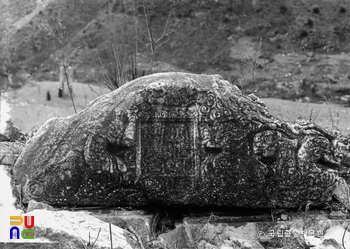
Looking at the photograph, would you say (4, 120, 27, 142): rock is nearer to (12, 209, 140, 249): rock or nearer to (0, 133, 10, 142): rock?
(0, 133, 10, 142): rock

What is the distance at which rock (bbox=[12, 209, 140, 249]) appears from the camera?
3570 millimetres

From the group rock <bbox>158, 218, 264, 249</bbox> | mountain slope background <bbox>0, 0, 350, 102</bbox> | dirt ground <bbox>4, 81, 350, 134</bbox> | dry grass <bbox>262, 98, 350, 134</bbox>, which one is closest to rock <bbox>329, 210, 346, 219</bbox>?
rock <bbox>158, 218, 264, 249</bbox>

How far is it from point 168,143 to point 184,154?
0.19 m

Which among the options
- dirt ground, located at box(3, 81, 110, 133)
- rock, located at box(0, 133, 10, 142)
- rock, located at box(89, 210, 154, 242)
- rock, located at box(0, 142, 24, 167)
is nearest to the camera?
rock, located at box(89, 210, 154, 242)

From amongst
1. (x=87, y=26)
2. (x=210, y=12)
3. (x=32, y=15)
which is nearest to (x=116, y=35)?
(x=87, y=26)

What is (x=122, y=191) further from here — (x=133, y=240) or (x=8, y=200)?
(x=8, y=200)

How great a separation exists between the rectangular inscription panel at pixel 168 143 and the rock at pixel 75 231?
83 centimetres

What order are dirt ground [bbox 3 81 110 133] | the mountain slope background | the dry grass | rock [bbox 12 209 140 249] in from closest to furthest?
rock [bbox 12 209 140 249]
dirt ground [bbox 3 81 110 133]
the dry grass
the mountain slope background

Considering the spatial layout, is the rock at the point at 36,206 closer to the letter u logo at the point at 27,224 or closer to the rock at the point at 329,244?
the letter u logo at the point at 27,224

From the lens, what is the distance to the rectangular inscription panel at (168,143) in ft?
15.8

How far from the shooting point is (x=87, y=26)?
31531 millimetres

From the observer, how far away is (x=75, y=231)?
3775mm

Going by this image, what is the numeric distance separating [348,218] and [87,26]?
2854 centimetres

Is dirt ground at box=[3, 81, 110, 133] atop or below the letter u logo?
below
